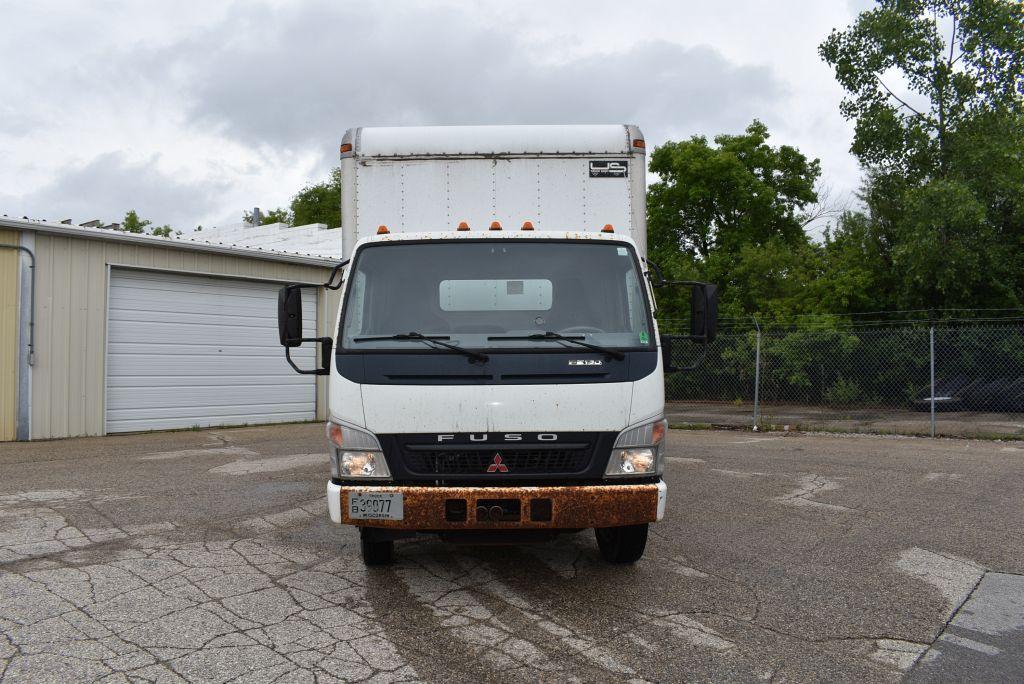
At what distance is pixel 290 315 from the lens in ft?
17.4

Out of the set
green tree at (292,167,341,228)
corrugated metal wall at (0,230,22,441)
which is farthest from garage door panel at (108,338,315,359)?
green tree at (292,167,341,228)

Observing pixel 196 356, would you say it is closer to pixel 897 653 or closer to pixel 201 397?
pixel 201 397

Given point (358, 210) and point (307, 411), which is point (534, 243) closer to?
point (358, 210)

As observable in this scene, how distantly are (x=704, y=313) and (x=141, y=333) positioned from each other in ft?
39.4

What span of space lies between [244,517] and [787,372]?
14.8 meters

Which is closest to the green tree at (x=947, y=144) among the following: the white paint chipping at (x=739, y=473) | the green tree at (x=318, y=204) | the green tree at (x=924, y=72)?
the green tree at (x=924, y=72)

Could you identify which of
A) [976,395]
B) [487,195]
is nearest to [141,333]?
[487,195]

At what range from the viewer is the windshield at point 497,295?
489 centimetres

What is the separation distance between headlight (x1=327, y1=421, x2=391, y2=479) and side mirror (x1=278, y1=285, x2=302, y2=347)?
0.86 metres

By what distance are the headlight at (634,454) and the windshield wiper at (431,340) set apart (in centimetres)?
89

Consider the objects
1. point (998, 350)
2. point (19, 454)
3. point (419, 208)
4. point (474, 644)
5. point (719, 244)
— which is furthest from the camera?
point (719, 244)

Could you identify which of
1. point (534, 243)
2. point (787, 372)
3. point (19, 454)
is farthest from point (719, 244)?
point (534, 243)

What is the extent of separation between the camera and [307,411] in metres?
17.4

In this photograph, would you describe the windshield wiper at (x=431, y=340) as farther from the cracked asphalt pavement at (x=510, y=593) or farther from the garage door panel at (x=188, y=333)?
the garage door panel at (x=188, y=333)
